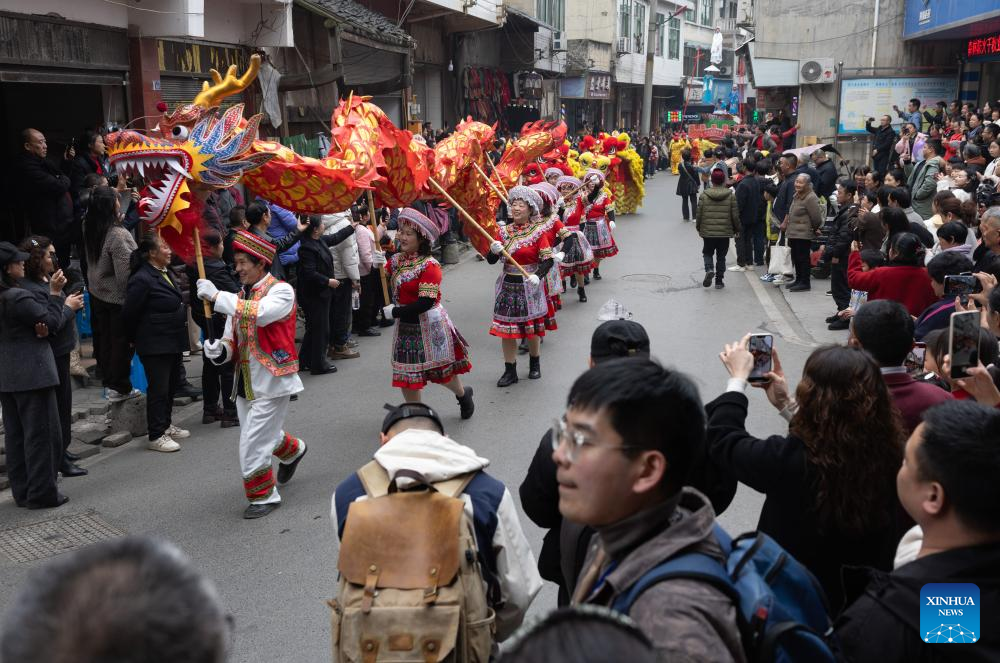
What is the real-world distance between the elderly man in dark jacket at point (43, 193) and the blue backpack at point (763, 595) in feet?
29.5

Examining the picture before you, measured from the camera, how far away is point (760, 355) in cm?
340

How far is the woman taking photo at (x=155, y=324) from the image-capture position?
23.3ft

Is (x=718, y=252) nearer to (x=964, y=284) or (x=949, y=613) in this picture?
(x=964, y=284)

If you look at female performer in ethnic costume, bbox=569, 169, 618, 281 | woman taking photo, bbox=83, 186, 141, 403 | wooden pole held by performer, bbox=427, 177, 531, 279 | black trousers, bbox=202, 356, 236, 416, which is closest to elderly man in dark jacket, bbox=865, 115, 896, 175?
female performer in ethnic costume, bbox=569, 169, 618, 281

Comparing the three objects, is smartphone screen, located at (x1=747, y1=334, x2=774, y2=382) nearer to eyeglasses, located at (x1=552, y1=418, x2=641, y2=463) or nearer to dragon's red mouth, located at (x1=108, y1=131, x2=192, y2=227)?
eyeglasses, located at (x1=552, y1=418, x2=641, y2=463)

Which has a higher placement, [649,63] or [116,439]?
[649,63]

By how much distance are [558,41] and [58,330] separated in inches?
1138

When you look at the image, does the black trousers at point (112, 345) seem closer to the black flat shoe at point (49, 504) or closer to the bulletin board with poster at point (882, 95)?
the black flat shoe at point (49, 504)

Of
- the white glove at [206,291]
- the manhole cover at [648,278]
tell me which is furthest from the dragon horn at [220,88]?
the manhole cover at [648,278]

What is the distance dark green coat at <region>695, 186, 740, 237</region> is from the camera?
43.3 feet

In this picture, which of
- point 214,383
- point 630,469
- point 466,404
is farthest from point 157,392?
point 630,469

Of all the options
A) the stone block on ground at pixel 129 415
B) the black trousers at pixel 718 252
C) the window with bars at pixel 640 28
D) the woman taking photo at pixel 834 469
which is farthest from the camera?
the window with bars at pixel 640 28

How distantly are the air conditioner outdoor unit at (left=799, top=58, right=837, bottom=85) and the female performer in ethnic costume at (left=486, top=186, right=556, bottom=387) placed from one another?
53.7 ft

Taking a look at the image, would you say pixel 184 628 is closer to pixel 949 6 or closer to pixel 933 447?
pixel 933 447
